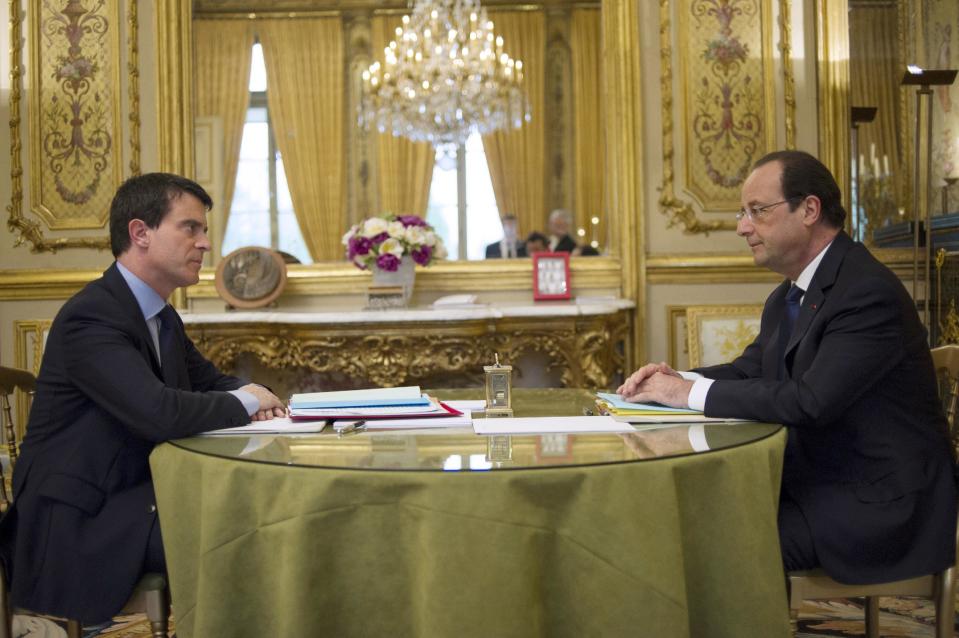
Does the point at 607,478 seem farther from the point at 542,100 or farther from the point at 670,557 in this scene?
the point at 542,100

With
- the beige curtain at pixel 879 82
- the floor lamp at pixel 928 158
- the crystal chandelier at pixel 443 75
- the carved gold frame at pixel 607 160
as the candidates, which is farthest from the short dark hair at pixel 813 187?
the crystal chandelier at pixel 443 75

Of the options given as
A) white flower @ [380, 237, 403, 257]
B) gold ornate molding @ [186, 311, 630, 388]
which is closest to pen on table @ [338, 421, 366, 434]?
gold ornate molding @ [186, 311, 630, 388]

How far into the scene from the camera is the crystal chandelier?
5.65 metres

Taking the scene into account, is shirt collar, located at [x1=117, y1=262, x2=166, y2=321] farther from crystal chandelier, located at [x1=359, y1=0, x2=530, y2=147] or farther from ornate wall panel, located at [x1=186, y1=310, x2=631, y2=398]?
crystal chandelier, located at [x1=359, y1=0, x2=530, y2=147]

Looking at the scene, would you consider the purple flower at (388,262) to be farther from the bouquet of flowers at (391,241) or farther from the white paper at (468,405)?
the white paper at (468,405)

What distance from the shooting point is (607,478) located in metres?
1.42

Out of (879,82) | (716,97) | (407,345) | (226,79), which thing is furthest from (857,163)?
(226,79)

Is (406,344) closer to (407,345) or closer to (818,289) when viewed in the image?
(407,345)

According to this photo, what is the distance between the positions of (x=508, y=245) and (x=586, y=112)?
1628mm

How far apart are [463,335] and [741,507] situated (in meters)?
2.77

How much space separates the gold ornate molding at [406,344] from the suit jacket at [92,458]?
2.31 metres

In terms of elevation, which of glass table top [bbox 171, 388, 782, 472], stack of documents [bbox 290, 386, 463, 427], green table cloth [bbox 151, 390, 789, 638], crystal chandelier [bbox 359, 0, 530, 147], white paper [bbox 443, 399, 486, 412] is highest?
crystal chandelier [bbox 359, 0, 530, 147]

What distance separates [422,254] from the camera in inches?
179

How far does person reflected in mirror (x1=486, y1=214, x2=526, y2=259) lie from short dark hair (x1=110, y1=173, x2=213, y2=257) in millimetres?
3252
